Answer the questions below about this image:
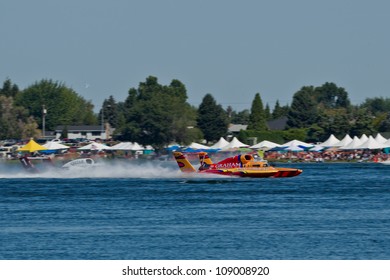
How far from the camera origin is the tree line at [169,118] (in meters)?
132

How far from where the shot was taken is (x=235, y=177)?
6644 cm

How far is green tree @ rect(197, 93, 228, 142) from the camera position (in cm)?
15150

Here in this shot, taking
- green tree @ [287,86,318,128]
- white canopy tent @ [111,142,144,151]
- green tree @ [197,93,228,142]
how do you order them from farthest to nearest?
green tree @ [287,86,318,128] < green tree @ [197,93,228,142] < white canopy tent @ [111,142,144,151]

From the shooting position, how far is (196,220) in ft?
127

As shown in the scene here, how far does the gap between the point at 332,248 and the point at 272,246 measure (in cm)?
179

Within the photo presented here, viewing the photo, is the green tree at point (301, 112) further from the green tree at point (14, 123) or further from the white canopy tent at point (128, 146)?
the green tree at point (14, 123)

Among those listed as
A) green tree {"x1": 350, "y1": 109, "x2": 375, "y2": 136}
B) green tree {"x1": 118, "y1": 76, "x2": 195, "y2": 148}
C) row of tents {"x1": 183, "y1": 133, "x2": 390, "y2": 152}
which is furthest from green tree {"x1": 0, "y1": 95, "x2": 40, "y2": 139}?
green tree {"x1": 350, "y1": 109, "x2": 375, "y2": 136}

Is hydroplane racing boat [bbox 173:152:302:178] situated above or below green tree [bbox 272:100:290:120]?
below

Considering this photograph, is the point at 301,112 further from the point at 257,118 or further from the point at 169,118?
the point at 169,118

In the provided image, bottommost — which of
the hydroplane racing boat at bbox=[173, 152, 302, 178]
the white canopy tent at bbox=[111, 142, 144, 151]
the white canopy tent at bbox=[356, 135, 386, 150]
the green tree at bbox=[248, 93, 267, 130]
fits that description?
the hydroplane racing boat at bbox=[173, 152, 302, 178]

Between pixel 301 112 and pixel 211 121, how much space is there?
72.6 ft

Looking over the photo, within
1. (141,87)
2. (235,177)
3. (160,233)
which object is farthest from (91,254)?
(141,87)

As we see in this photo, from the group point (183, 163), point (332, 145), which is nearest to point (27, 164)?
point (183, 163)

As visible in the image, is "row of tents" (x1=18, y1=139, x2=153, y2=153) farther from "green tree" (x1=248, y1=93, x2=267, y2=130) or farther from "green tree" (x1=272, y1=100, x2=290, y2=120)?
"green tree" (x1=272, y1=100, x2=290, y2=120)
